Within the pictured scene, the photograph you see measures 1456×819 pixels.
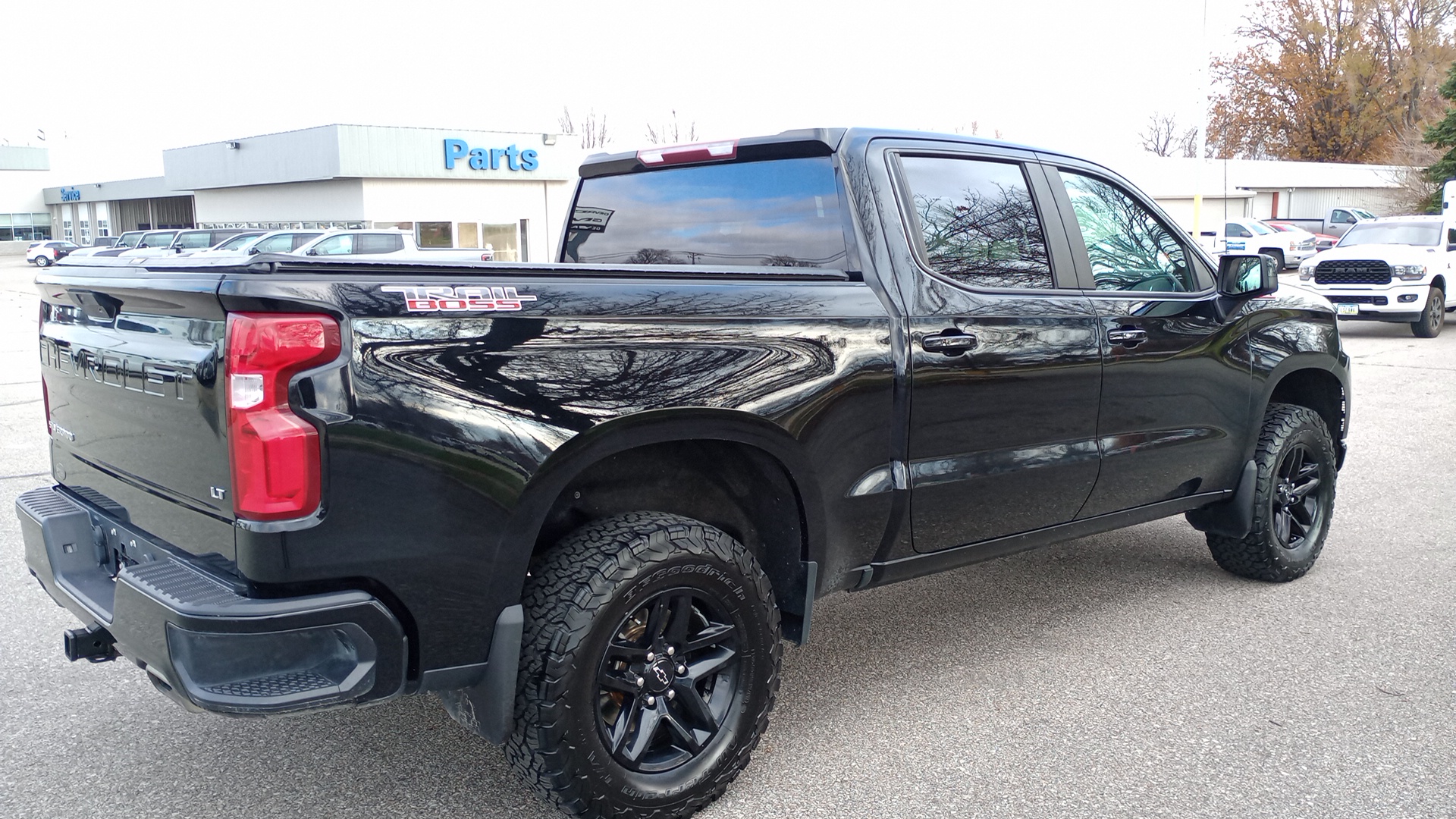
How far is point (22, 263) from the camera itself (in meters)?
54.7

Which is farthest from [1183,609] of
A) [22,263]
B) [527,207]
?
[22,263]

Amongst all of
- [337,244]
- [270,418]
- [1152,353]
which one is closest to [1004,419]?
[1152,353]

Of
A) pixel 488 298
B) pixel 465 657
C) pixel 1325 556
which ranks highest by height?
pixel 488 298

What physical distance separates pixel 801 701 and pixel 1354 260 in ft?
55.4

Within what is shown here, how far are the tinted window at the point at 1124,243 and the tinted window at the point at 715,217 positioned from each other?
3.80ft

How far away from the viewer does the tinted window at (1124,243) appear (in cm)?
427

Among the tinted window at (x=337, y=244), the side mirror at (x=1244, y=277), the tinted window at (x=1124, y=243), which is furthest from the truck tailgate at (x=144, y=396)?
the tinted window at (x=337, y=244)

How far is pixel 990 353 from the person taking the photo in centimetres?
371

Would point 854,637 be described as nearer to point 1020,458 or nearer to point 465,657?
point 1020,458

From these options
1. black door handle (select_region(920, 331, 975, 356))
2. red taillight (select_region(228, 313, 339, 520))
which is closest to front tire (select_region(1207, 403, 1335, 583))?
black door handle (select_region(920, 331, 975, 356))

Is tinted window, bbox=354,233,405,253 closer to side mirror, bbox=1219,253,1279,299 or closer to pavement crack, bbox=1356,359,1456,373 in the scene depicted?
pavement crack, bbox=1356,359,1456,373

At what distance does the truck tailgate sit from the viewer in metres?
2.47

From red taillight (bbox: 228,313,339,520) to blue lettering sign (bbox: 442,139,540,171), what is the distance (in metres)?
36.2

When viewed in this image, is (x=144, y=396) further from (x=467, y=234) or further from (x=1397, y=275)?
(x=467, y=234)
